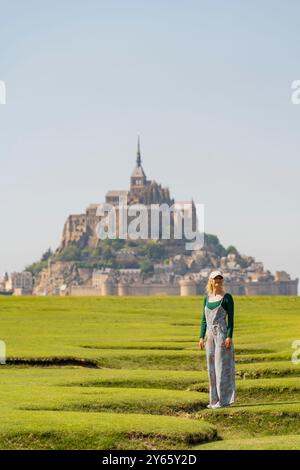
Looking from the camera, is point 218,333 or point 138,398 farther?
point 138,398

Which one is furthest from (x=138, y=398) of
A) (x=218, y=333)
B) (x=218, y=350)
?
(x=218, y=333)

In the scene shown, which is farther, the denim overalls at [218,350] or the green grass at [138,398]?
the denim overalls at [218,350]

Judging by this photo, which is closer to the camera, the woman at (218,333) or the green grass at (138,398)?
the green grass at (138,398)

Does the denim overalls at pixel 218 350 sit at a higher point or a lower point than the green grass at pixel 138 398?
higher

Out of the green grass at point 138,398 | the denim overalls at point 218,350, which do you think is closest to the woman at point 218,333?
the denim overalls at point 218,350

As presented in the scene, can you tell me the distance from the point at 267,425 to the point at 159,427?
1.82 m

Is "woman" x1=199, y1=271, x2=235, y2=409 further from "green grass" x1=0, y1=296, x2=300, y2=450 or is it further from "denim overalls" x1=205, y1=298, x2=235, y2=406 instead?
"green grass" x1=0, y1=296, x2=300, y2=450

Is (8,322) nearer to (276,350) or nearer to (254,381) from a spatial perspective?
(276,350)

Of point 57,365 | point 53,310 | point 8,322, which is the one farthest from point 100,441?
point 53,310

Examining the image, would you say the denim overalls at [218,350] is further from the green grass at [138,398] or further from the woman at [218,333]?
the green grass at [138,398]

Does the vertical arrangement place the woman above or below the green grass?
above

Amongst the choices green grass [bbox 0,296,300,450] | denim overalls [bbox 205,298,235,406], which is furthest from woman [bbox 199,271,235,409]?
green grass [bbox 0,296,300,450]

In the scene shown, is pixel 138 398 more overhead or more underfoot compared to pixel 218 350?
more underfoot

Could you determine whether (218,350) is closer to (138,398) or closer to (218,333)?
(218,333)
